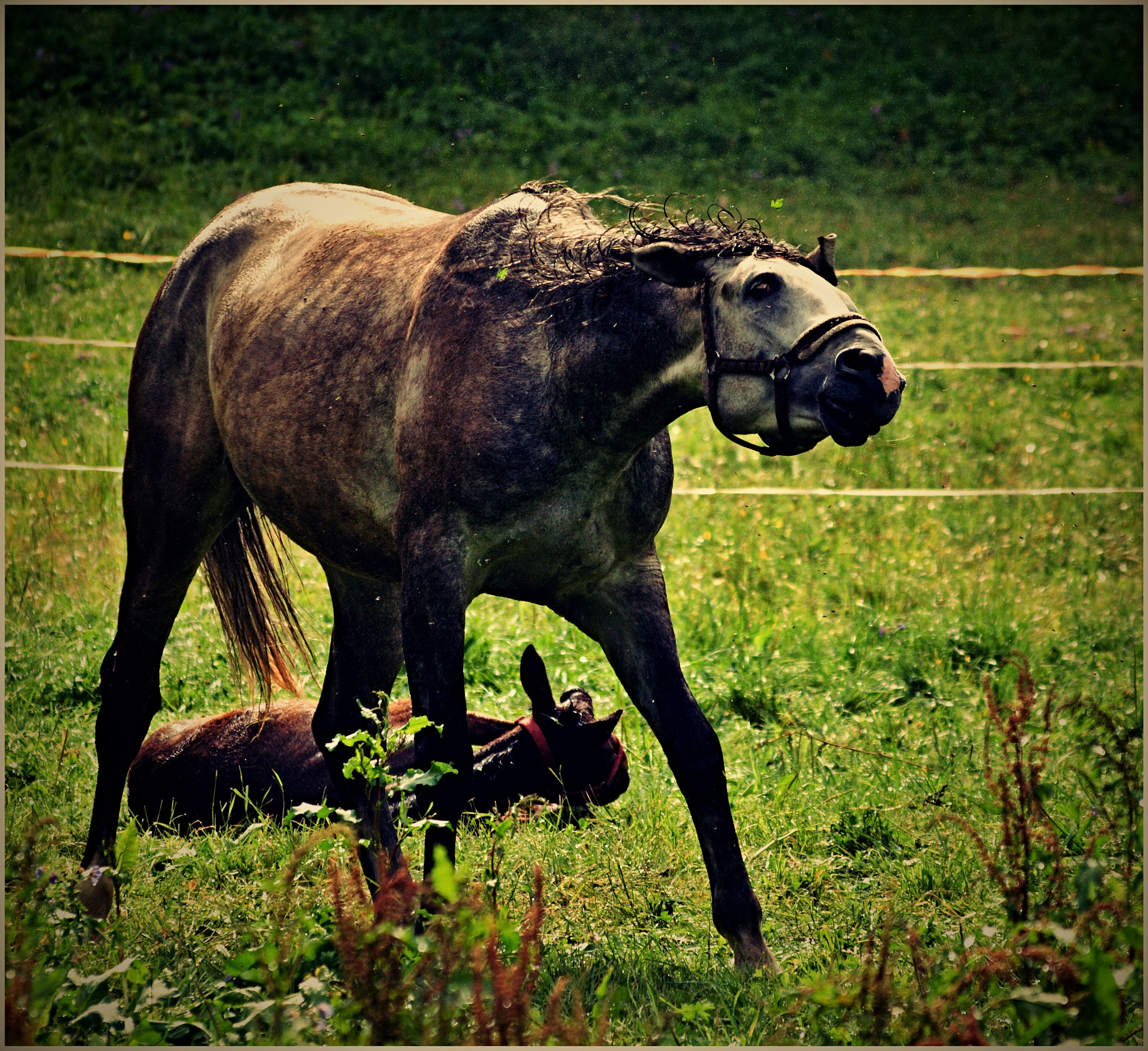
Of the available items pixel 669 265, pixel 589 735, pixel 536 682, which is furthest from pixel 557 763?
pixel 669 265

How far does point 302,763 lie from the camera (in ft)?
15.7

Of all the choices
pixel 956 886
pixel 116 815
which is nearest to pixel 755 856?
pixel 956 886

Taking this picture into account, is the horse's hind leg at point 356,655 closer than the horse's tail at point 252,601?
Yes

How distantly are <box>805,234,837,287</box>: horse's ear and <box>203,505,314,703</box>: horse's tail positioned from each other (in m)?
2.58

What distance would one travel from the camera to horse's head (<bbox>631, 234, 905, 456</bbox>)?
9.11 feet

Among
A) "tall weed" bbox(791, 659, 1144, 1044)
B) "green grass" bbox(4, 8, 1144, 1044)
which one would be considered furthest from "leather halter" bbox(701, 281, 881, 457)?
"green grass" bbox(4, 8, 1144, 1044)

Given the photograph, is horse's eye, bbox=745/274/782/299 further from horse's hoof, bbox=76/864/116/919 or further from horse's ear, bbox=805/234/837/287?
horse's hoof, bbox=76/864/116/919

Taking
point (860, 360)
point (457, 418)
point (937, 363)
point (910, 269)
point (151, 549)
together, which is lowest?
point (151, 549)

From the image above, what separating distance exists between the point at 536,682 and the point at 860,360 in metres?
2.10

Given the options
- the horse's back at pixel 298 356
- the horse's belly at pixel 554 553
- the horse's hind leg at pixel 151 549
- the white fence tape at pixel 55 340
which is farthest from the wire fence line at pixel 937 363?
the horse's belly at pixel 554 553

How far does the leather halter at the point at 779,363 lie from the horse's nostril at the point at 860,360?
6 centimetres

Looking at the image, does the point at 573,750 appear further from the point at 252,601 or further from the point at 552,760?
the point at 252,601

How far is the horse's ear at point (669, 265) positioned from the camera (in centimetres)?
306

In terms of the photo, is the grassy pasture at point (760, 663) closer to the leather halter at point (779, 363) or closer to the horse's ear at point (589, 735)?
the horse's ear at point (589, 735)
